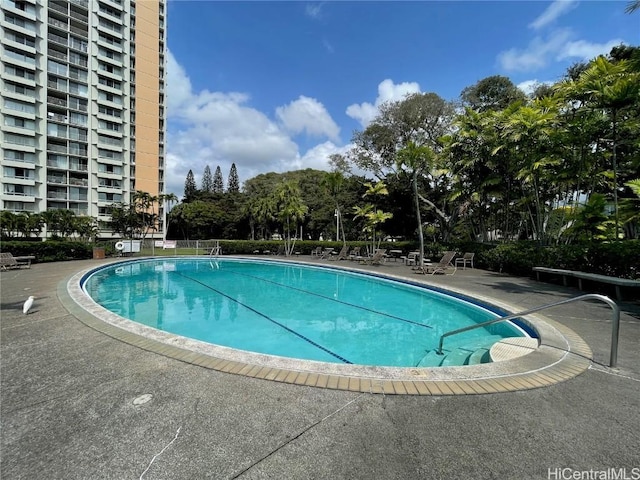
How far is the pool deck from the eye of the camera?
2014mm

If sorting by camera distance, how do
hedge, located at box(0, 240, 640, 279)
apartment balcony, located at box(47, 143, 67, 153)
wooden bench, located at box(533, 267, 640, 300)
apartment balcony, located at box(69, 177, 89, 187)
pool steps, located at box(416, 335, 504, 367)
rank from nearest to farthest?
1. pool steps, located at box(416, 335, 504, 367)
2. wooden bench, located at box(533, 267, 640, 300)
3. hedge, located at box(0, 240, 640, 279)
4. apartment balcony, located at box(47, 143, 67, 153)
5. apartment balcony, located at box(69, 177, 89, 187)

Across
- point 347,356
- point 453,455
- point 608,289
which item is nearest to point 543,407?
point 453,455

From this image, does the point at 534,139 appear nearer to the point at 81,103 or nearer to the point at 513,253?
the point at 513,253

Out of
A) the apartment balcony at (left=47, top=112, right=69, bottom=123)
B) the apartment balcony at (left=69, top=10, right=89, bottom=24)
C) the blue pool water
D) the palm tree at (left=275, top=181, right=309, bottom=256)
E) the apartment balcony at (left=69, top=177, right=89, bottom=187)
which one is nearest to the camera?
the blue pool water

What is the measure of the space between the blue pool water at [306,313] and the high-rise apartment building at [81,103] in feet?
124

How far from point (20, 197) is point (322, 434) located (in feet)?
170

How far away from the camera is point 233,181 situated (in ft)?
245

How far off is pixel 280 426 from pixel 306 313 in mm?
6193

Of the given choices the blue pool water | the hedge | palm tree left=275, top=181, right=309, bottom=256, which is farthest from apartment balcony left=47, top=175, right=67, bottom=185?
the blue pool water

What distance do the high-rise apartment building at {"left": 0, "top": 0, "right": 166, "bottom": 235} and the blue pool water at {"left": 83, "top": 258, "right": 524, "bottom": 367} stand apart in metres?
37.9

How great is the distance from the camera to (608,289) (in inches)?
348

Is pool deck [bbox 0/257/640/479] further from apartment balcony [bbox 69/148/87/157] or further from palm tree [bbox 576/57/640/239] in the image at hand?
apartment balcony [bbox 69/148/87/157]

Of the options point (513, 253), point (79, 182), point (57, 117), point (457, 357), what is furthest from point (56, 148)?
point (457, 357)

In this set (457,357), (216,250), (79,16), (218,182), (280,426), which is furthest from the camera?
(218,182)
